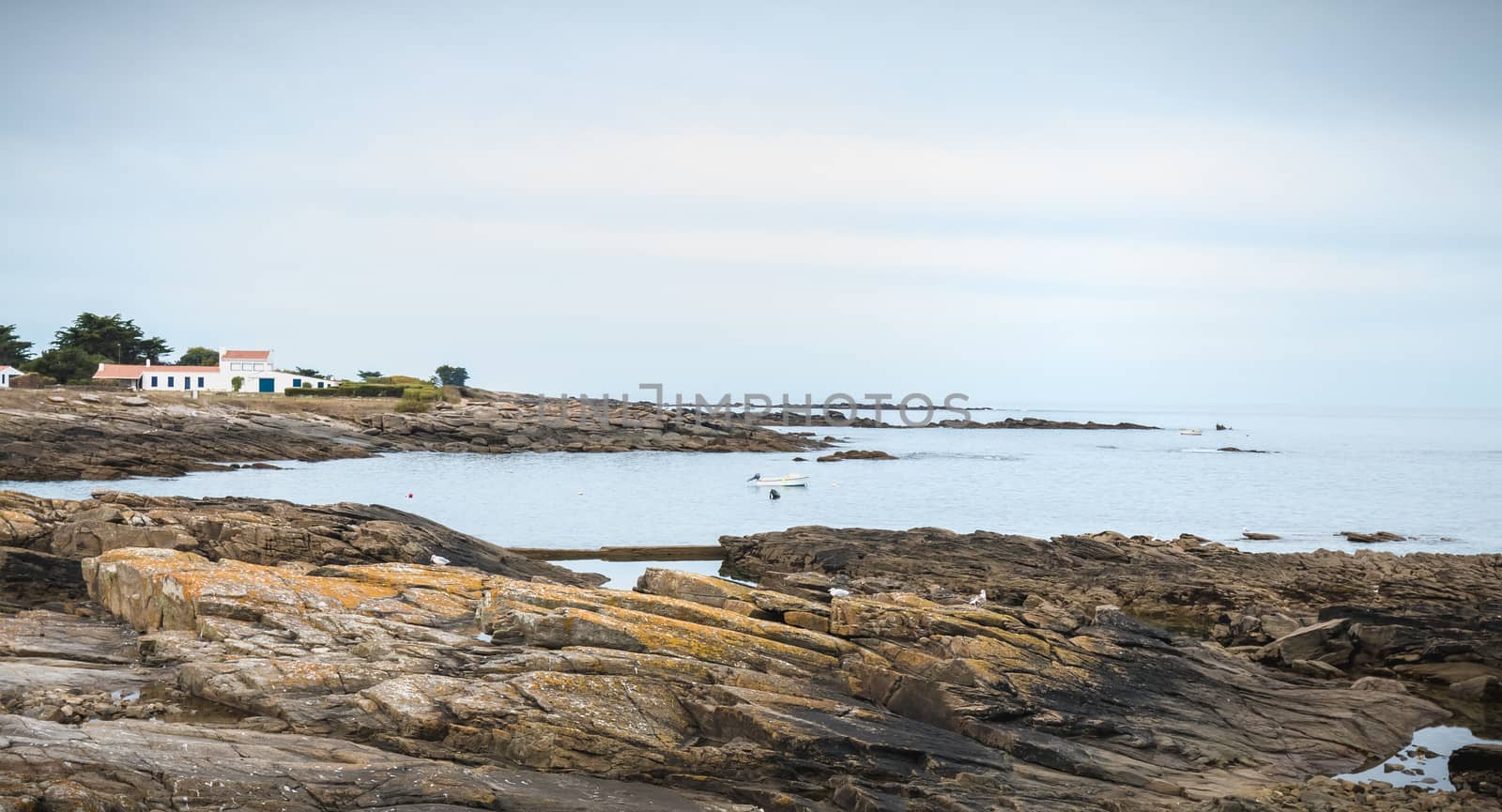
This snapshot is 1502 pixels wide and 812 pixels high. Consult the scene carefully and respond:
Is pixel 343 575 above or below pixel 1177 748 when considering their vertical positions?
above

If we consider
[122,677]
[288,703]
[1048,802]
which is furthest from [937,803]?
Result: [122,677]

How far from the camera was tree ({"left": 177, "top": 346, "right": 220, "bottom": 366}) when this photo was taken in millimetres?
136750

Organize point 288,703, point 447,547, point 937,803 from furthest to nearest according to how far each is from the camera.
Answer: point 447,547 → point 288,703 → point 937,803

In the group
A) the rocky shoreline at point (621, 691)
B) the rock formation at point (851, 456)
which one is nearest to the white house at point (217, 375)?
the rock formation at point (851, 456)

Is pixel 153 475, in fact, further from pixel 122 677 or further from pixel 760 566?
pixel 122 677

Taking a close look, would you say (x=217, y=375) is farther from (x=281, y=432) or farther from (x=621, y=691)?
(x=621, y=691)

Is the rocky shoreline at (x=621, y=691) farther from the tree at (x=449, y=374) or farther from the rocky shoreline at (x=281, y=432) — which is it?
the tree at (x=449, y=374)

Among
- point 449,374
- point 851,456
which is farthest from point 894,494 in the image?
point 449,374

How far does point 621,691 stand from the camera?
1300cm

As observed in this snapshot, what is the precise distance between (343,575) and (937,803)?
1166cm

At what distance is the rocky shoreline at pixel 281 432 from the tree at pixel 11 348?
3868cm

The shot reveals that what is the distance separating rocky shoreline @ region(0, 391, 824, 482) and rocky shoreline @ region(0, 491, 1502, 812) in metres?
45.4

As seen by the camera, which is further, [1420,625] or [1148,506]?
[1148,506]

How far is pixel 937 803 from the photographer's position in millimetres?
11375
